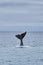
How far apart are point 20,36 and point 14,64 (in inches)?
1110

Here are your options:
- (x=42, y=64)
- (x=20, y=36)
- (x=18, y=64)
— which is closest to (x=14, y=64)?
(x=18, y=64)

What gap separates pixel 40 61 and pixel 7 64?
637 centimetres

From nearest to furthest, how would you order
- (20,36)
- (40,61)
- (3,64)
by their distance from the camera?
1. (3,64)
2. (40,61)
3. (20,36)

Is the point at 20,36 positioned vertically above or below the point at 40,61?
above

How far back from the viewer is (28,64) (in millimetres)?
52656

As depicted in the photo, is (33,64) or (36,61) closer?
(33,64)

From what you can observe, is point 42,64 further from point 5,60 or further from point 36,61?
point 5,60

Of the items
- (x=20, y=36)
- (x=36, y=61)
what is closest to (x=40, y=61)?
(x=36, y=61)

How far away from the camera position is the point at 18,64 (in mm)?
52781

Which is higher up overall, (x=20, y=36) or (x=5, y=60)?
(x=20, y=36)

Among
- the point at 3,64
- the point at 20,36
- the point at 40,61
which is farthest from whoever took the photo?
the point at 20,36

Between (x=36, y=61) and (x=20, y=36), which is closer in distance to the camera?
(x=36, y=61)

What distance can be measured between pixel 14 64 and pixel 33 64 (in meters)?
2.91

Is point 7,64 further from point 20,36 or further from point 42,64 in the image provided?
point 20,36
